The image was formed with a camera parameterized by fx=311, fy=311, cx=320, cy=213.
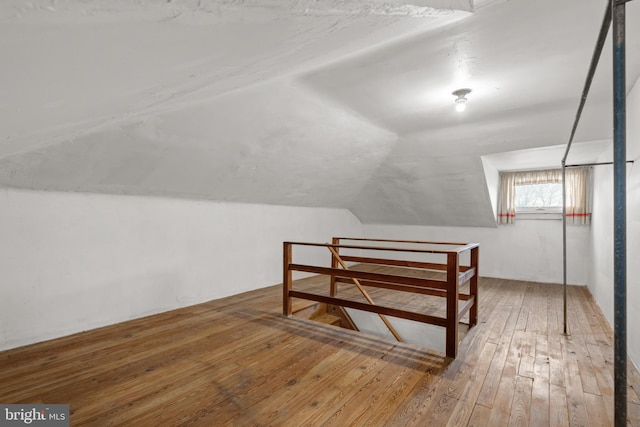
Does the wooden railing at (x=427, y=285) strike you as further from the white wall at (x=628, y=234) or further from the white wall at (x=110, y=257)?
the white wall at (x=110, y=257)

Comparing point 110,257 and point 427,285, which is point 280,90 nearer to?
point 427,285

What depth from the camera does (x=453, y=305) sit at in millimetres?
2494

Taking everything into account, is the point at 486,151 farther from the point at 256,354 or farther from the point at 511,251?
the point at 256,354

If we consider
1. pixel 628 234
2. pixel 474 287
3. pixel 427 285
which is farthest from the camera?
pixel 474 287

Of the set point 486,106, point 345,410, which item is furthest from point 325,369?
point 486,106

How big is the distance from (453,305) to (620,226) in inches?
68.7

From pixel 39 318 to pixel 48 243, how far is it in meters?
0.67

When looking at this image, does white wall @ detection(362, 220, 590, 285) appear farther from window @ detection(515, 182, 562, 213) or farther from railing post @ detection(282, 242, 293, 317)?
railing post @ detection(282, 242, 293, 317)

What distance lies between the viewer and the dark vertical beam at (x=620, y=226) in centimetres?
89

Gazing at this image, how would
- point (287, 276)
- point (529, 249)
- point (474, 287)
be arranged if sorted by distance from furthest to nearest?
point (529, 249), point (287, 276), point (474, 287)

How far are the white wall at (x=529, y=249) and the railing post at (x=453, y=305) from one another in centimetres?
406

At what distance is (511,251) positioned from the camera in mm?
5766

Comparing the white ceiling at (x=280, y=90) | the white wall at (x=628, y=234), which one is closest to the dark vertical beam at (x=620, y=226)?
the white ceiling at (x=280, y=90)

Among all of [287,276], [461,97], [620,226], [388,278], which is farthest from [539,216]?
[620,226]
